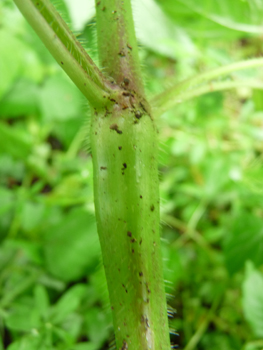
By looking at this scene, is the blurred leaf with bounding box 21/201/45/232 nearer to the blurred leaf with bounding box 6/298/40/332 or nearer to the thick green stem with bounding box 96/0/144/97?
the blurred leaf with bounding box 6/298/40/332

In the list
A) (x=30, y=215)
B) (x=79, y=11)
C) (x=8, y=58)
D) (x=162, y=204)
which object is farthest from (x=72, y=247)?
(x=79, y=11)

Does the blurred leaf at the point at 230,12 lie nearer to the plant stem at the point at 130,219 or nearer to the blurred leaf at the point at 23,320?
the plant stem at the point at 130,219

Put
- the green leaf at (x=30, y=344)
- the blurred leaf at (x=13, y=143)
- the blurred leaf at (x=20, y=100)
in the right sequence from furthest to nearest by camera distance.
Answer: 1. the blurred leaf at (x=20, y=100)
2. the blurred leaf at (x=13, y=143)
3. the green leaf at (x=30, y=344)

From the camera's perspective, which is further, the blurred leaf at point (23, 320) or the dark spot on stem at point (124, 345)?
the blurred leaf at point (23, 320)

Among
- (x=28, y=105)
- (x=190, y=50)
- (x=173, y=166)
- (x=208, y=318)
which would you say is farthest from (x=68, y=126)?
(x=208, y=318)

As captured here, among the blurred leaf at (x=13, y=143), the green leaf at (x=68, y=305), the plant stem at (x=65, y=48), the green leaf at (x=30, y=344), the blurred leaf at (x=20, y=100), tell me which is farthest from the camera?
the blurred leaf at (x=20, y=100)

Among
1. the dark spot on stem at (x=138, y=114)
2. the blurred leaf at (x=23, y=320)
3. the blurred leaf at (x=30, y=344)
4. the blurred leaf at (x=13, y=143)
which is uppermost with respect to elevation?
the blurred leaf at (x=13, y=143)

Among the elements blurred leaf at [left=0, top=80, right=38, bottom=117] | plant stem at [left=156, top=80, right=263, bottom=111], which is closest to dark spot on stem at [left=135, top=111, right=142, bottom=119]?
plant stem at [left=156, top=80, right=263, bottom=111]

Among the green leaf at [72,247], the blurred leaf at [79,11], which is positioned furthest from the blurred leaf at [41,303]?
the blurred leaf at [79,11]
